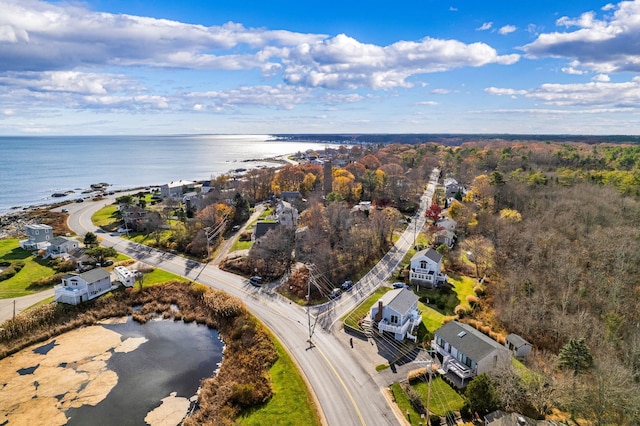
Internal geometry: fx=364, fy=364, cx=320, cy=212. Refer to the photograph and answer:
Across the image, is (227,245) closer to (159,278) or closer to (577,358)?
(159,278)

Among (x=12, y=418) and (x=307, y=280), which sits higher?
(x=307, y=280)

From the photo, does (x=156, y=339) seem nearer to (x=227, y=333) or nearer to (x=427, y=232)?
(x=227, y=333)

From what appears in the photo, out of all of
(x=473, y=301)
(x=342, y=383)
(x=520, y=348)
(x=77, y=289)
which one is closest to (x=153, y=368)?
(x=77, y=289)

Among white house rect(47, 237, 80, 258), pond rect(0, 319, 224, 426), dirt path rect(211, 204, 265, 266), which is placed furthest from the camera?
white house rect(47, 237, 80, 258)

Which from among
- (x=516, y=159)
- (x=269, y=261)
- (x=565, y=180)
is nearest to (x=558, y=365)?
(x=269, y=261)

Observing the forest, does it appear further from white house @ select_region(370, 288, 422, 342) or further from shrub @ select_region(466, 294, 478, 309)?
white house @ select_region(370, 288, 422, 342)

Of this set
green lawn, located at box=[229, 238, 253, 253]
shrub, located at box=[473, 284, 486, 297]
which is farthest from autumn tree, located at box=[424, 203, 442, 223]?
green lawn, located at box=[229, 238, 253, 253]
